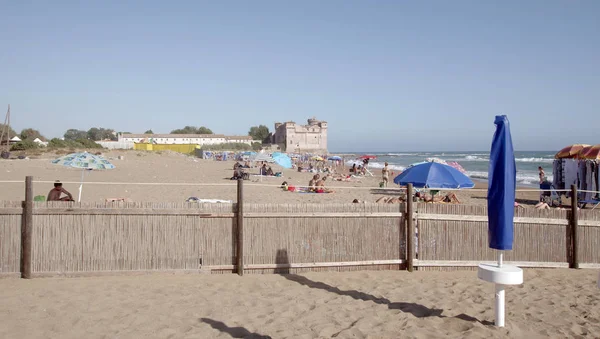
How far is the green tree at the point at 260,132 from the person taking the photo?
5441 inches

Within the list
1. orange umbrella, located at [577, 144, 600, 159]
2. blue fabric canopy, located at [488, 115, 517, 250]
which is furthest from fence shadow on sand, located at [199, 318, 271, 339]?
orange umbrella, located at [577, 144, 600, 159]

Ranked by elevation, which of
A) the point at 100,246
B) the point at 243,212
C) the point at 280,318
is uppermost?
the point at 243,212

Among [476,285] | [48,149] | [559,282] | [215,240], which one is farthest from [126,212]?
[48,149]

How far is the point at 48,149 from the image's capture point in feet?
155

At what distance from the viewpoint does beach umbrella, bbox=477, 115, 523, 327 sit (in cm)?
500

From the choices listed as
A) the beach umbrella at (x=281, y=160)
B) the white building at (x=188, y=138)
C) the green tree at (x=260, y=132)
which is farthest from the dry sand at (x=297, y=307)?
the green tree at (x=260, y=132)

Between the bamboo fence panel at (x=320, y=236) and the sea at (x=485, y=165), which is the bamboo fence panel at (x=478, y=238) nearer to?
the bamboo fence panel at (x=320, y=236)

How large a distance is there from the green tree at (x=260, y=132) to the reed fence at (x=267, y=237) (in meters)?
130

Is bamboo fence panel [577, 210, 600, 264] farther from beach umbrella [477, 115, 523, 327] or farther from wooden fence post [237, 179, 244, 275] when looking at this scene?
wooden fence post [237, 179, 244, 275]

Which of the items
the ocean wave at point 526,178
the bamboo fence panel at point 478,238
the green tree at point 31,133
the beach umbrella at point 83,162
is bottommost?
the bamboo fence panel at point 478,238

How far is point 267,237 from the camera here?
7410 mm

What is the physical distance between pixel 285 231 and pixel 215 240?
3.43 feet

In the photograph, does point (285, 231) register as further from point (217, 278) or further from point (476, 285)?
point (476, 285)

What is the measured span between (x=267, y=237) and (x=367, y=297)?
1.82m
